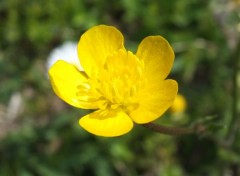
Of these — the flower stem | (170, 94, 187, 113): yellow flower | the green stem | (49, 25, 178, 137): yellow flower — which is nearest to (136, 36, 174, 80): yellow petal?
(49, 25, 178, 137): yellow flower

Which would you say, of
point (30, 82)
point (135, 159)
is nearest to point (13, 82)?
point (30, 82)

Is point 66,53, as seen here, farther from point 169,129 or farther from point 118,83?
point 169,129

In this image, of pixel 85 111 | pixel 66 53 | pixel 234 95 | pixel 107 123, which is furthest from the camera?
pixel 66 53

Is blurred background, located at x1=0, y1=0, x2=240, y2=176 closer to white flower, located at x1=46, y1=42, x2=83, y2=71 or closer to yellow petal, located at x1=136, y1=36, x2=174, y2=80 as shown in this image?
white flower, located at x1=46, y1=42, x2=83, y2=71

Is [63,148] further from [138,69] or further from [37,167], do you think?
[138,69]

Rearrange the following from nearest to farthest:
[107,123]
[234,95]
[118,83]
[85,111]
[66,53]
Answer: [107,123], [118,83], [234,95], [85,111], [66,53]

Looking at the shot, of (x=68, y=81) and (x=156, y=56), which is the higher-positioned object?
(x=156, y=56)

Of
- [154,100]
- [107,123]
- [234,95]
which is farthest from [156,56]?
[234,95]
